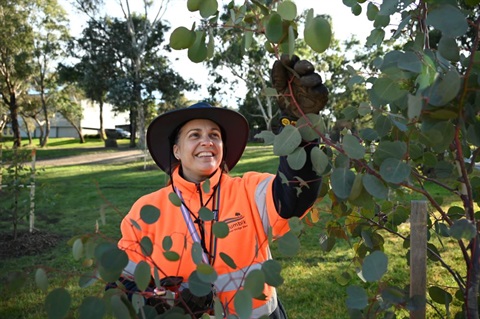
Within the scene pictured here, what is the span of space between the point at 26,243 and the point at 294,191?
5.54 metres

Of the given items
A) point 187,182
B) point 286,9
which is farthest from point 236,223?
point 286,9

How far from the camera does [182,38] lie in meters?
0.94

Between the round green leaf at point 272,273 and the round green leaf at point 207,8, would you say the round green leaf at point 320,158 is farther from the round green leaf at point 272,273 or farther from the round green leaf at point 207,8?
the round green leaf at point 207,8

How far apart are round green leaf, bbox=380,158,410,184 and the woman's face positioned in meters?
1.17

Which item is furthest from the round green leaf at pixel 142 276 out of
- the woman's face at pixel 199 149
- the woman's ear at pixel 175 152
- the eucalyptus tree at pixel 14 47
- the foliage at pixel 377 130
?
the eucalyptus tree at pixel 14 47

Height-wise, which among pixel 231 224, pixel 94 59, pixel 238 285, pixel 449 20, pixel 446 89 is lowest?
pixel 238 285

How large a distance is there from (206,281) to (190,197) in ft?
3.61

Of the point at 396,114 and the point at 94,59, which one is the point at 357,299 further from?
the point at 94,59

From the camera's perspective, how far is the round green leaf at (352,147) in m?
0.90

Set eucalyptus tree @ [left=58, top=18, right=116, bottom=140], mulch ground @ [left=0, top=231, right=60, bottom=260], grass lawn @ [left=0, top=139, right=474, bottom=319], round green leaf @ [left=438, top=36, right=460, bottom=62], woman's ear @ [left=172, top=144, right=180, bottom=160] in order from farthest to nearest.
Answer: eucalyptus tree @ [left=58, top=18, right=116, bottom=140]
mulch ground @ [left=0, top=231, right=60, bottom=260]
grass lawn @ [left=0, top=139, right=474, bottom=319]
woman's ear @ [left=172, top=144, right=180, bottom=160]
round green leaf @ [left=438, top=36, right=460, bottom=62]

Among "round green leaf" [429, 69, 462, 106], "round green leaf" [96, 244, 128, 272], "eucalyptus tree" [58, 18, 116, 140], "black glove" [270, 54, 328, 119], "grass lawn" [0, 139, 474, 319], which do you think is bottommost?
"grass lawn" [0, 139, 474, 319]

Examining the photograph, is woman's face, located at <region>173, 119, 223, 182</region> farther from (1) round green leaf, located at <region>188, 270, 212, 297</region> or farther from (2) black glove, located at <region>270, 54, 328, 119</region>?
(1) round green leaf, located at <region>188, 270, 212, 297</region>

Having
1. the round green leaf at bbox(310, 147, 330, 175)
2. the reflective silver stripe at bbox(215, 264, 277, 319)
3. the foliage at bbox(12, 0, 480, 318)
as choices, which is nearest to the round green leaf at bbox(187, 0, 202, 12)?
the foliage at bbox(12, 0, 480, 318)

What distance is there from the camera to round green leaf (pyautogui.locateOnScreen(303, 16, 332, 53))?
845mm
